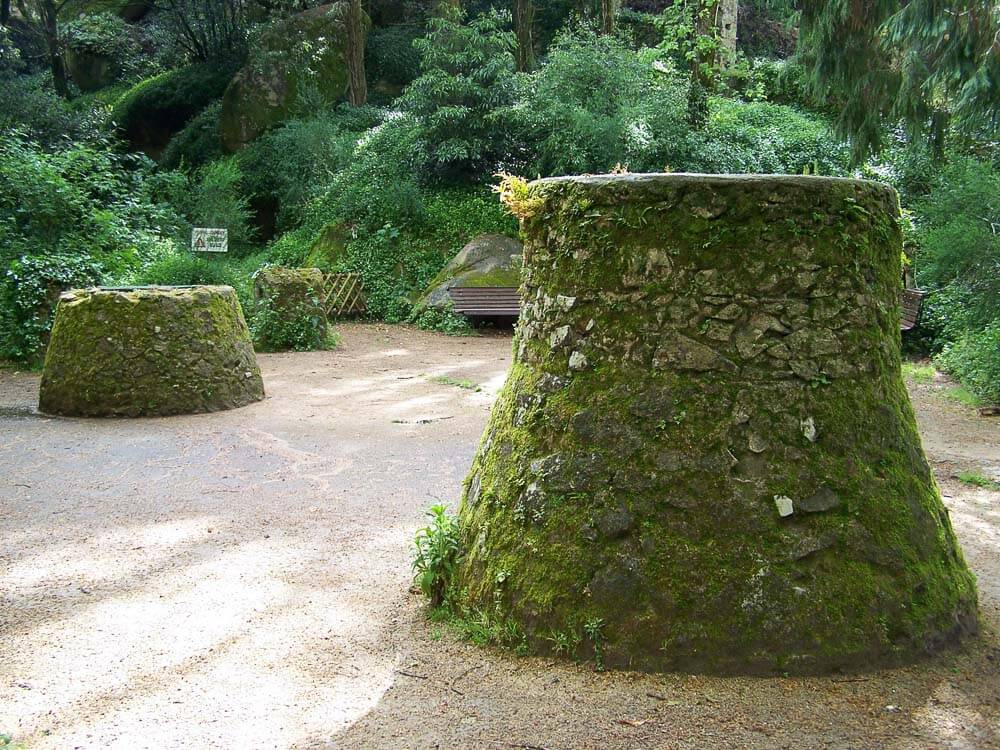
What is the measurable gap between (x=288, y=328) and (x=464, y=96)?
24.7ft

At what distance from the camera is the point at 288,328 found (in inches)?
481

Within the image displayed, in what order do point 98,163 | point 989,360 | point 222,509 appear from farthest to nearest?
point 98,163
point 989,360
point 222,509

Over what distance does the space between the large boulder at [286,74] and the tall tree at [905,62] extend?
1645cm

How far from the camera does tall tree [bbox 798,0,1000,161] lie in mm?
7230

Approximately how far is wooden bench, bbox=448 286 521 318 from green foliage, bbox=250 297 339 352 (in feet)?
9.20

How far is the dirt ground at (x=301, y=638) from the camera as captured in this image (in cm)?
262

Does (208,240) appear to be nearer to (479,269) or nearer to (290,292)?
(290,292)

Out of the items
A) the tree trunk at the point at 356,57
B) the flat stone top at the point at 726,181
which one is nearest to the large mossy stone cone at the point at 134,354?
the flat stone top at the point at 726,181

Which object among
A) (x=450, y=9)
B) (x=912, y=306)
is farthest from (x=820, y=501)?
(x=450, y=9)

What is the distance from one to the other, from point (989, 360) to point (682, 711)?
7989 millimetres

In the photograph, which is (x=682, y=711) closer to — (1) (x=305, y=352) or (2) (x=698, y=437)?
(2) (x=698, y=437)

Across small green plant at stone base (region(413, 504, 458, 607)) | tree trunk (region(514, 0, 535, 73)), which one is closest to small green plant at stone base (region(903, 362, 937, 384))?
small green plant at stone base (region(413, 504, 458, 607))

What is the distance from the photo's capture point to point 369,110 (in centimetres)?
2317

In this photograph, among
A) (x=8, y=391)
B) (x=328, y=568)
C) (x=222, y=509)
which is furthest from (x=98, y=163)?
(x=328, y=568)
